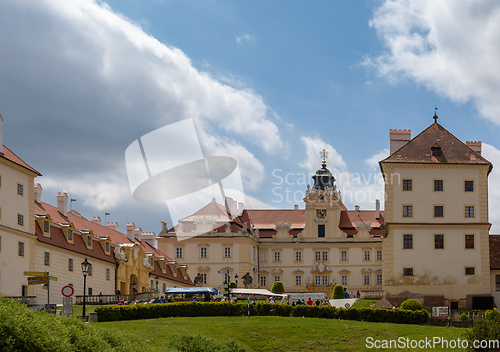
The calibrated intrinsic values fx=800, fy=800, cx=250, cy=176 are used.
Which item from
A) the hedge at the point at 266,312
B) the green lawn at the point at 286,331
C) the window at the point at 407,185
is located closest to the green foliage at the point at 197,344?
the green lawn at the point at 286,331

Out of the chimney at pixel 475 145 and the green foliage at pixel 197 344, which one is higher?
the chimney at pixel 475 145

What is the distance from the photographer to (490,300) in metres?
64.7

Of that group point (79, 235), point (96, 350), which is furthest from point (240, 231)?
point (96, 350)

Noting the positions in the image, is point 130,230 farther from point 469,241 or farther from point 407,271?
point 469,241

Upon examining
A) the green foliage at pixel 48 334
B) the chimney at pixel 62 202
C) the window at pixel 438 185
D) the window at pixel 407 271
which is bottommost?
the green foliage at pixel 48 334

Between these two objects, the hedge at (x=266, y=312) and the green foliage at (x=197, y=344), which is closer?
the green foliage at (x=197, y=344)

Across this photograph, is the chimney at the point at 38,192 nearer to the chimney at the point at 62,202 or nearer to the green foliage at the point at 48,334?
the chimney at the point at 62,202

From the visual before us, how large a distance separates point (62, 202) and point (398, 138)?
101 feet

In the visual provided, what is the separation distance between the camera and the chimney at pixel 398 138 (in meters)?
73.0

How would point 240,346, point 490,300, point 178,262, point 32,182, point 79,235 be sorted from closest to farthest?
point 240,346 → point 32,182 → point 490,300 → point 79,235 → point 178,262

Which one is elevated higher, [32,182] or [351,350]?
[32,182]

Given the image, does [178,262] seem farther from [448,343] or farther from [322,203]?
[448,343]

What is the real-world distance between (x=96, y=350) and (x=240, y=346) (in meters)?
12.2

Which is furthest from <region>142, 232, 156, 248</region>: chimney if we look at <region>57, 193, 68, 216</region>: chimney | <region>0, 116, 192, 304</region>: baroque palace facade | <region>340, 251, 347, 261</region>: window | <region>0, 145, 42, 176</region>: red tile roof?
<region>0, 145, 42, 176</region>: red tile roof
